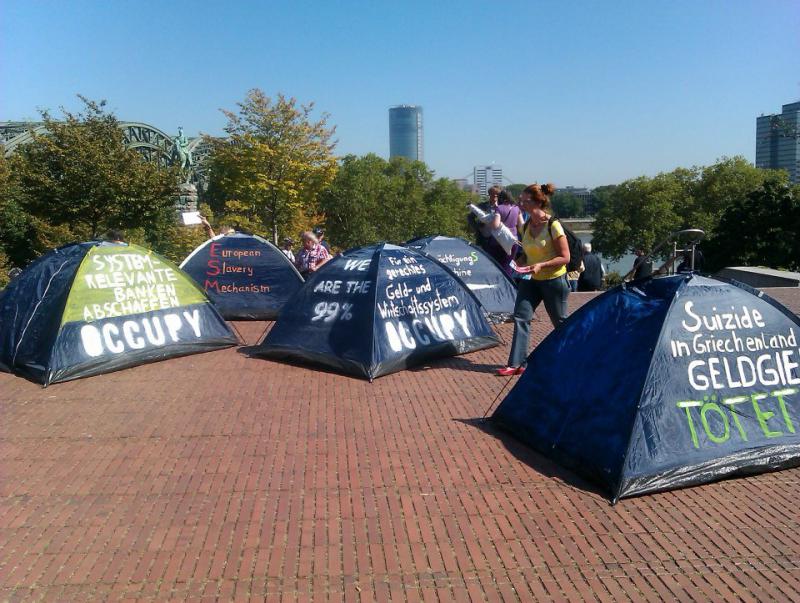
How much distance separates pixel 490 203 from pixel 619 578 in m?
7.24

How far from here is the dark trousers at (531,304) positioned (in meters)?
6.91

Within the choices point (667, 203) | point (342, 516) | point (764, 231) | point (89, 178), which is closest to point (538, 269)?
point (342, 516)

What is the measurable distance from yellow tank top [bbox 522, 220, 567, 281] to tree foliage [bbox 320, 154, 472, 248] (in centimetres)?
3709

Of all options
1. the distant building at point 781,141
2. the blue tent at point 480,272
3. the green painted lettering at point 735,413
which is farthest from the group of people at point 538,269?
the distant building at point 781,141

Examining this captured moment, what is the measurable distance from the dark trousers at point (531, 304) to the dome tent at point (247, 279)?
4.81 meters

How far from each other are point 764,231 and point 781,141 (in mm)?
20334

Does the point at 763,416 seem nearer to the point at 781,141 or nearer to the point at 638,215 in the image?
the point at 638,215

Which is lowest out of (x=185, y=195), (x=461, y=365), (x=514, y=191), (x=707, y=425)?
(x=461, y=365)

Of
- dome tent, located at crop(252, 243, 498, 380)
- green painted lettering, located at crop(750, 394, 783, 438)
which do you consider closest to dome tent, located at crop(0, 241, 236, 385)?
dome tent, located at crop(252, 243, 498, 380)

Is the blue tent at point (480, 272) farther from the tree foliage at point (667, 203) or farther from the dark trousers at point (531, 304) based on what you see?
the tree foliage at point (667, 203)

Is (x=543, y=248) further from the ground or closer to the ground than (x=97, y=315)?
further from the ground

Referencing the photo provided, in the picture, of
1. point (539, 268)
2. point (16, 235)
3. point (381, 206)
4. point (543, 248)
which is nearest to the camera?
point (539, 268)

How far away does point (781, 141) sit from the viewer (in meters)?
43.4

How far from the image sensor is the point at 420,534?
3895 millimetres
